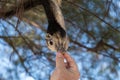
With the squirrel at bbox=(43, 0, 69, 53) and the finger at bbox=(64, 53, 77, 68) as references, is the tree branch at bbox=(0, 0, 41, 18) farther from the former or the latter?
the finger at bbox=(64, 53, 77, 68)

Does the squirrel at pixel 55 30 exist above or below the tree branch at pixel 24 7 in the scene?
above

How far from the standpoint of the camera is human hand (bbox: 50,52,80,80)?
3.35 ft

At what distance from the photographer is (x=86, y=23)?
2.62m

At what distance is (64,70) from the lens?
3.39 feet

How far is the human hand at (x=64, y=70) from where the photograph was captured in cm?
102

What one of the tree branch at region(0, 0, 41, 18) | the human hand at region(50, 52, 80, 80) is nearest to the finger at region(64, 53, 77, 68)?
the human hand at region(50, 52, 80, 80)

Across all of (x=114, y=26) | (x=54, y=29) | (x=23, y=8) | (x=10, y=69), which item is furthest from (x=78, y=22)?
(x=54, y=29)

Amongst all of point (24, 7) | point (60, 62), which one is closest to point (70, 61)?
point (60, 62)

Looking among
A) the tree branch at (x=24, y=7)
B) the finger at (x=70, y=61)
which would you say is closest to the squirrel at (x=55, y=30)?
the finger at (x=70, y=61)

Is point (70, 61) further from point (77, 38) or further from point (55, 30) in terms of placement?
point (77, 38)

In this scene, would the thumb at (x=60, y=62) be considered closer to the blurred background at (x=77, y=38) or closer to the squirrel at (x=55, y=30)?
the squirrel at (x=55, y=30)

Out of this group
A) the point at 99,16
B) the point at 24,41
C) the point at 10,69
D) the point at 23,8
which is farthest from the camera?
the point at 10,69

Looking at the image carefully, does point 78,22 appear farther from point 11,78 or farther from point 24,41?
point 11,78

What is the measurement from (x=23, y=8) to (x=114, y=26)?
3.53ft
